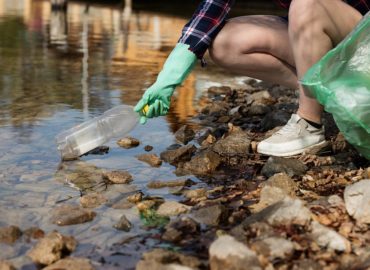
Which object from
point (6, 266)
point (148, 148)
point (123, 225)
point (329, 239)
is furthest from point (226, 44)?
point (6, 266)

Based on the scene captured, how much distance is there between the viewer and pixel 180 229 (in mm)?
1979

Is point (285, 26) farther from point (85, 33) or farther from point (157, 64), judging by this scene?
point (85, 33)

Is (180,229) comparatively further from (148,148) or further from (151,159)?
(148,148)

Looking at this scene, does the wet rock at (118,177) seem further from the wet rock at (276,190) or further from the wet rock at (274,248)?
the wet rock at (274,248)

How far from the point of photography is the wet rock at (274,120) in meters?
3.57

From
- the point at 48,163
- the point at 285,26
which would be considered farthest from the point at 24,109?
the point at 285,26

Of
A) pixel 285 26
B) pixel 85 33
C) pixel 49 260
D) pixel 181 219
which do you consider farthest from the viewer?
pixel 85 33

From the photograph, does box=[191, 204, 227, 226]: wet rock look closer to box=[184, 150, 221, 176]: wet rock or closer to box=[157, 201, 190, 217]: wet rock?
box=[157, 201, 190, 217]: wet rock

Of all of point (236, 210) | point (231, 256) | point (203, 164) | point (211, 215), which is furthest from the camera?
point (203, 164)

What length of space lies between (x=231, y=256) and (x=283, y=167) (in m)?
1.14

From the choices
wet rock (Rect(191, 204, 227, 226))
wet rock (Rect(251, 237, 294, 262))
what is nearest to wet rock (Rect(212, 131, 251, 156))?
wet rock (Rect(191, 204, 227, 226))

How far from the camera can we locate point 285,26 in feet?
10.3

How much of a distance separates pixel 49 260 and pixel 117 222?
0.38 meters

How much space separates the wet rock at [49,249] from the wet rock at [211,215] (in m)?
0.49
